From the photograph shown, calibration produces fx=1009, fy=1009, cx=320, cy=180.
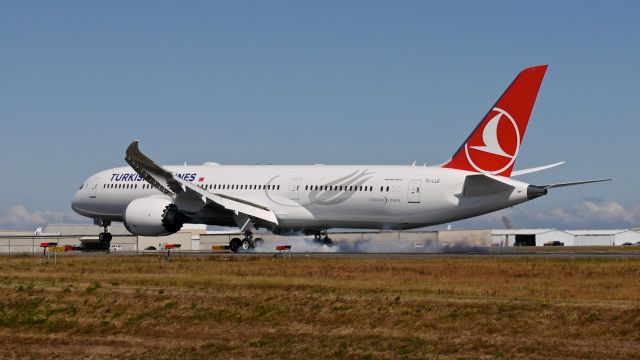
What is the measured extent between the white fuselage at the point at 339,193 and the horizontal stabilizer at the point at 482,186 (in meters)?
0.27

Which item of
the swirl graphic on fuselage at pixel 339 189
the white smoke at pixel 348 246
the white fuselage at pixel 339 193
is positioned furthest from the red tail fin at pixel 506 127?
the white smoke at pixel 348 246

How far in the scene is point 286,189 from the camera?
60.1 metres

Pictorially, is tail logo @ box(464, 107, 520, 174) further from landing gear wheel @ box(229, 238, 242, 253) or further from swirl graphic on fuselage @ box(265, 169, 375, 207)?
landing gear wheel @ box(229, 238, 242, 253)

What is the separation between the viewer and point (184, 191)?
58.6 meters

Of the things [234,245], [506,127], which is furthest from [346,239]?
[506,127]

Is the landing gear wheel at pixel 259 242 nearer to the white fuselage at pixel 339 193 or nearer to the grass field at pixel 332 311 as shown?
the white fuselage at pixel 339 193

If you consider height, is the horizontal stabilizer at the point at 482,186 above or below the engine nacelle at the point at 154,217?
above

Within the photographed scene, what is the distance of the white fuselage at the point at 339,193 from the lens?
54719 mm

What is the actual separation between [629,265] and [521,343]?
17072 millimetres

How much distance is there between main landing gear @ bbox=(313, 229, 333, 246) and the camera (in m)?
62.0

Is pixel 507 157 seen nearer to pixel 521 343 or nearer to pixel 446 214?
pixel 446 214

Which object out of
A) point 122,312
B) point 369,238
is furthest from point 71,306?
point 369,238

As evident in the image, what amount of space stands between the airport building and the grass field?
662 inches

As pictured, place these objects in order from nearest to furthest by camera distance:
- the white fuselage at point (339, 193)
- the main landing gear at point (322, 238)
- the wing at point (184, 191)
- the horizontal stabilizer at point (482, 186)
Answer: the horizontal stabilizer at point (482, 186) < the white fuselage at point (339, 193) < the wing at point (184, 191) < the main landing gear at point (322, 238)
